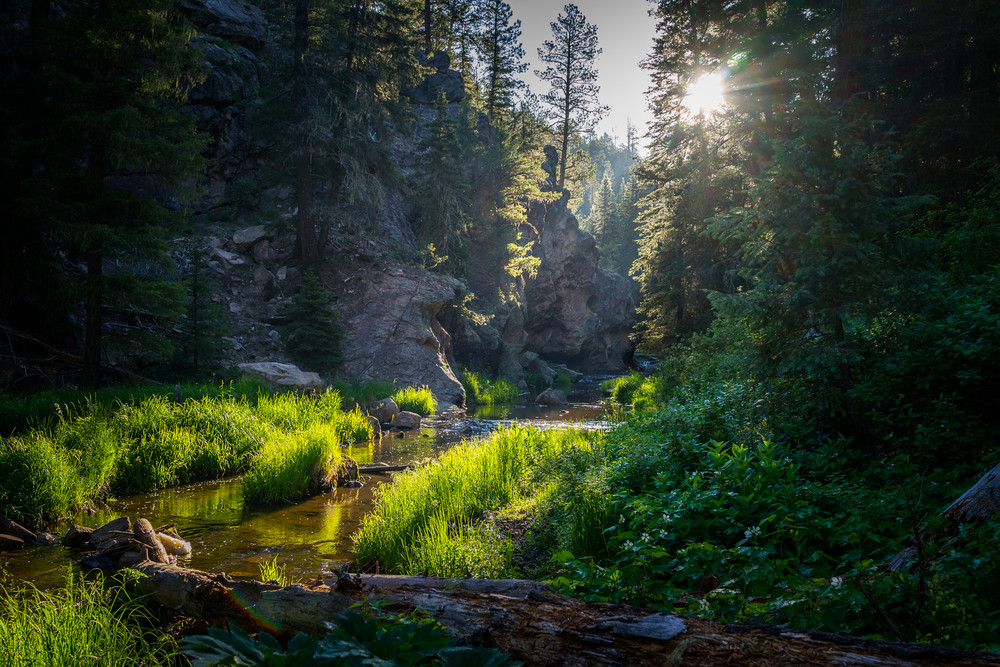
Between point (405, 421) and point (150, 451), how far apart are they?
294 inches

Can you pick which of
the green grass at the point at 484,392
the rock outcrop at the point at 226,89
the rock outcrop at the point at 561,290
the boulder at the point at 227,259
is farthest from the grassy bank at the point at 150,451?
the rock outcrop at the point at 561,290

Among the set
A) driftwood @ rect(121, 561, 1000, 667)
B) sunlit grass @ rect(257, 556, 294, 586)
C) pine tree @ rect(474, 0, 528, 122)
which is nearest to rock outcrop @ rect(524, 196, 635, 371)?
pine tree @ rect(474, 0, 528, 122)

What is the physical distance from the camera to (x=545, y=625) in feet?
8.43

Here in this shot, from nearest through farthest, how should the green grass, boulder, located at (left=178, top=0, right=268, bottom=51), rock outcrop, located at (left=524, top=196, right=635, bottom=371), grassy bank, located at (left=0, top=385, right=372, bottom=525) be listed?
grassy bank, located at (left=0, top=385, right=372, bottom=525) < boulder, located at (left=178, top=0, right=268, bottom=51) < the green grass < rock outcrop, located at (left=524, top=196, right=635, bottom=371)

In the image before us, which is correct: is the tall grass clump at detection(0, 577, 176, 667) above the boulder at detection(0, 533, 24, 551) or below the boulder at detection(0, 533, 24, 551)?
above

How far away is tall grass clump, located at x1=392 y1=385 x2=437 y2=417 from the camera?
57.8ft

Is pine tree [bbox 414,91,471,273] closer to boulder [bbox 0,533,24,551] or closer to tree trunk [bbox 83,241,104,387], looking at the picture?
tree trunk [bbox 83,241,104,387]

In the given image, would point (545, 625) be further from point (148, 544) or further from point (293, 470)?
point (293, 470)

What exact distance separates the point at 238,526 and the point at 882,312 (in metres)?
8.15

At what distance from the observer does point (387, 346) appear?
66.8 feet

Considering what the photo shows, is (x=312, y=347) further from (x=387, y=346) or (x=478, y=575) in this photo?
(x=478, y=575)

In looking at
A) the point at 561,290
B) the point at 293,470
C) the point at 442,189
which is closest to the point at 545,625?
the point at 293,470

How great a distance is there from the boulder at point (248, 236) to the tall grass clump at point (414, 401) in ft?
27.6

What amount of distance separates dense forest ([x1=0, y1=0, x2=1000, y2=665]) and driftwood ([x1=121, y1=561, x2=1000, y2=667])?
0.57ft
